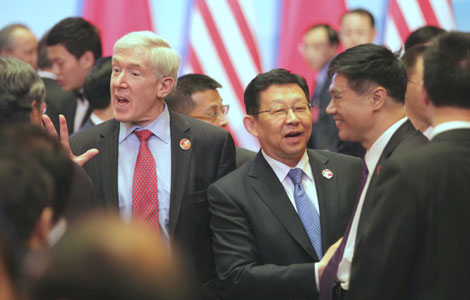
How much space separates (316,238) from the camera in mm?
3482

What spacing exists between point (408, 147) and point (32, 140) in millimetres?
1579

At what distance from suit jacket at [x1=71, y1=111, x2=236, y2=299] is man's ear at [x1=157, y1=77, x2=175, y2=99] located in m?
0.12

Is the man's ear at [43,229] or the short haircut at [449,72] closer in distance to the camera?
the man's ear at [43,229]

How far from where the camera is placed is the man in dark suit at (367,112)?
9.99ft

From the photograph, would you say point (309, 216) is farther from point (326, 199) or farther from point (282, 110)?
point (282, 110)

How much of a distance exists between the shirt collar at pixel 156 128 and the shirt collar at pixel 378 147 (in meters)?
1.09

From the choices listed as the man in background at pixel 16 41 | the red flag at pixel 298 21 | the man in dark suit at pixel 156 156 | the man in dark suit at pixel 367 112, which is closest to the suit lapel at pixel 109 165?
the man in dark suit at pixel 156 156

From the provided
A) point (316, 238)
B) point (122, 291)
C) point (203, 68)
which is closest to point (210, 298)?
point (316, 238)

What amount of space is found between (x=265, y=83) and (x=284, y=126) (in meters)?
0.26

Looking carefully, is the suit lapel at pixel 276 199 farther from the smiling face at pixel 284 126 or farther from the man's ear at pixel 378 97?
the man's ear at pixel 378 97

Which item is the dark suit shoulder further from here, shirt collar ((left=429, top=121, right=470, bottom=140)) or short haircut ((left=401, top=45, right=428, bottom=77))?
shirt collar ((left=429, top=121, right=470, bottom=140))

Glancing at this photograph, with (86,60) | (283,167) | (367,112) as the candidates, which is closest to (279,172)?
(283,167)

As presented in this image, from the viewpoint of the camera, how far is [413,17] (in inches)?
284

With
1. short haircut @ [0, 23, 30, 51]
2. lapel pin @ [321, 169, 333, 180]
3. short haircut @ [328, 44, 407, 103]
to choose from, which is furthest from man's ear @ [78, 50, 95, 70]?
short haircut @ [328, 44, 407, 103]
